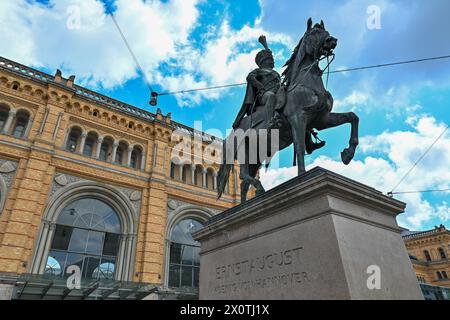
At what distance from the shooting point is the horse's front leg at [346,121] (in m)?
4.40

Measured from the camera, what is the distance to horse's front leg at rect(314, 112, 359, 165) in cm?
440

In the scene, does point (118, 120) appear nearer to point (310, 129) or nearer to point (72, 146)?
point (72, 146)

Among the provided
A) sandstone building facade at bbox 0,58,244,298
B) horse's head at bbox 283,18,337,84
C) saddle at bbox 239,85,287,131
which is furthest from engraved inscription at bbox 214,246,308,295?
sandstone building facade at bbox 0,58,244,298

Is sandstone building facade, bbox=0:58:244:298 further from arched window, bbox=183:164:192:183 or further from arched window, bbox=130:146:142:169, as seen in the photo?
arched window, bbox=183:164:192:183

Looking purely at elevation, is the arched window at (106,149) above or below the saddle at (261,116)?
above

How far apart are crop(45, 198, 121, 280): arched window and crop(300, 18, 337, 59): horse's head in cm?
1756

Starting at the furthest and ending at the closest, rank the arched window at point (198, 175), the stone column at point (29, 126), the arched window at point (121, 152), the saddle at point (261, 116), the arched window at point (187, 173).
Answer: the arched window at point (198, 175) < the arched window at point (187, 173) < the arched window at point (121, 152) < the stone column at point (29, 126) < the saddle at point (261, 116)

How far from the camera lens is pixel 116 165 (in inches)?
807

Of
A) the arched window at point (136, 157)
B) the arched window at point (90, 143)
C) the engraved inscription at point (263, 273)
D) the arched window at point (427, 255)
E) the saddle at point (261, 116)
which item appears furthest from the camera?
the arched window at point (427, 255)

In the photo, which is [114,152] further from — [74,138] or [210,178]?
[210,178]

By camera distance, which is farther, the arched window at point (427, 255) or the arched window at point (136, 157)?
the arched window at point (427, 255)

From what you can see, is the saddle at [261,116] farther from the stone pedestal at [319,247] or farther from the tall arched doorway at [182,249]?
the tall arched doorway at [182,249]

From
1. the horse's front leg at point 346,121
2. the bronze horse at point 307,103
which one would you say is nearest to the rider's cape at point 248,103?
the bronze horse at point 307,103

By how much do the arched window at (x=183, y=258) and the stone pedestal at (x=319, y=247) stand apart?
17486 mm
